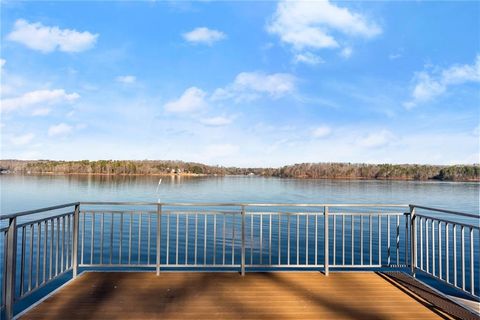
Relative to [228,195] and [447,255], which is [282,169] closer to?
[228,195]

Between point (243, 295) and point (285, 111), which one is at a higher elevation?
point (285, 111)

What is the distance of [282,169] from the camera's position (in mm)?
95438

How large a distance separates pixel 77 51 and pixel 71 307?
20.2 m

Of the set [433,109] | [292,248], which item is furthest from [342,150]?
[292,248]

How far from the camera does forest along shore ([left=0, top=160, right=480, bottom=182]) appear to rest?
7594 centimetres

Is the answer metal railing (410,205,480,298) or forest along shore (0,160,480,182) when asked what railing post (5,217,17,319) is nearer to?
metal railing (410,205,480,298)

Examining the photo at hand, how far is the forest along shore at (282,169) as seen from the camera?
249ft

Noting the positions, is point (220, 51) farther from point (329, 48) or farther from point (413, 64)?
point (413, 64)

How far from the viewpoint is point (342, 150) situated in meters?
42.5

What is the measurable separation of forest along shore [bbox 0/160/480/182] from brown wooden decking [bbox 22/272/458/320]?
7293cm

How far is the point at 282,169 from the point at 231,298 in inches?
3647

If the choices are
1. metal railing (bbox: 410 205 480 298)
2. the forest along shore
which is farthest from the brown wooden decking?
the forest along shore

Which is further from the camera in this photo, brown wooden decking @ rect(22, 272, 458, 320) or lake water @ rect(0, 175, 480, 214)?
lake water @ rect(0, 175, 480, 214)

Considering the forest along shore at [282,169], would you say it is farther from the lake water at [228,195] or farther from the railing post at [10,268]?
the railing post at [10,268]
